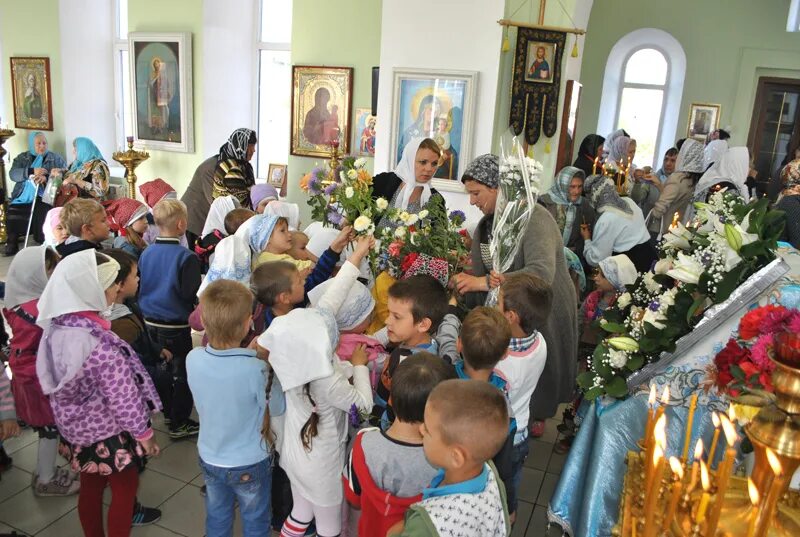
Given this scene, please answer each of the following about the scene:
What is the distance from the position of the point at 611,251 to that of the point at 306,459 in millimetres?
3303

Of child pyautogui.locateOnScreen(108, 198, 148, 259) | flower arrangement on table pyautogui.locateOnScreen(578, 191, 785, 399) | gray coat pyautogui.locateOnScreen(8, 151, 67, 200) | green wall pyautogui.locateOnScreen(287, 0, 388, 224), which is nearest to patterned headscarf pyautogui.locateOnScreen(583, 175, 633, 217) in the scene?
flower arrangement on table pyautogui.locateOnScreen(578, 191, 785, 399)

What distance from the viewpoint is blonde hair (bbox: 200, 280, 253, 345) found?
7.55 feet

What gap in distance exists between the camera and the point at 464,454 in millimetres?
1546

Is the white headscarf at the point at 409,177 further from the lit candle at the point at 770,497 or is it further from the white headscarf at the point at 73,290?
the lit candle at the point at 770,497

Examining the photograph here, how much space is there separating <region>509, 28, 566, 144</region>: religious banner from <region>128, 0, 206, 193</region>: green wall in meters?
5.11

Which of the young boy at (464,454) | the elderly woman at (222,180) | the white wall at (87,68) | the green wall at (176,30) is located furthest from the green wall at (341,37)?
the young boy at (464,454)

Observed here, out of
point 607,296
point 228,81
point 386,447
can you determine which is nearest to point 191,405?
point 386,447

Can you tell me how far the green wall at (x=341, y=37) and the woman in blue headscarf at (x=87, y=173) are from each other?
2.96 m

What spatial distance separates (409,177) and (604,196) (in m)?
2.10

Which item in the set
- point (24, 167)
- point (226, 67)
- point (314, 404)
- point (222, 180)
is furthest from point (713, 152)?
point (24, 167)

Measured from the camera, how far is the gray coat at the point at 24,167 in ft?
29.5

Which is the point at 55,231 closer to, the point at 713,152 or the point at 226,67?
the point at 226,67

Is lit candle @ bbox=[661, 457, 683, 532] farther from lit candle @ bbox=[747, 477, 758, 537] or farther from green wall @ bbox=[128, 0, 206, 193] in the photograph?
green wall @ bbox=[128, 0, 206, 193]

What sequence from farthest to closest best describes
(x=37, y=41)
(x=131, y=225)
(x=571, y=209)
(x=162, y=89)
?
(x=37, y=41) < (x=162, y=89) < (x=571, y=209) < (x=131, y=225)
